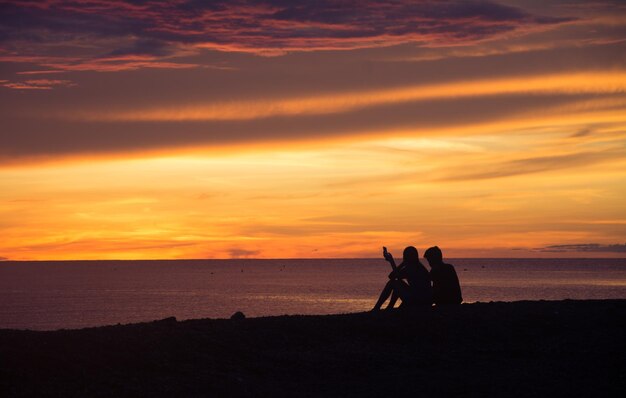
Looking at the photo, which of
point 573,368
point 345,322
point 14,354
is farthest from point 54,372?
point 573,368

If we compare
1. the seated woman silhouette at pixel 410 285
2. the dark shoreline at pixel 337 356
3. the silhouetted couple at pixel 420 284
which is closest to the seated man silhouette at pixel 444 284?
the silhouetted couple at pixel 420 284

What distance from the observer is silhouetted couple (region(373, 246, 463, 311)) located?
19.2 metres

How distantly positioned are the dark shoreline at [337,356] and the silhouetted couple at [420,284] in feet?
2.30

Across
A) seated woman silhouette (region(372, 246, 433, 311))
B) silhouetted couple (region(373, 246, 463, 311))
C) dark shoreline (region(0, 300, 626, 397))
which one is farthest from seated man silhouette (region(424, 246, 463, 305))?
dark shoreline (region(0, 300, 626, 397))

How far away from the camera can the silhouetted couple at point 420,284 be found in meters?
19.2

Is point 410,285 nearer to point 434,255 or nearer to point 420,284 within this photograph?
point 420,284

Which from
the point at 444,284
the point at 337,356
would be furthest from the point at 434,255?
the point at 337,356

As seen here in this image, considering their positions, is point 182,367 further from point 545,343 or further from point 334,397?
point 545,343

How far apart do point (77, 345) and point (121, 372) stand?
1.43 metres

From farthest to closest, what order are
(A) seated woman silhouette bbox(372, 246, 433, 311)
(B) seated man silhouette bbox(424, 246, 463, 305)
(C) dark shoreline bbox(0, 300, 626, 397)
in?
(B) seated man silhouette bbox(424, 246, 463, 305) < (A) seated woman silhouette bbox(372, 246, 433, 311) < (C) dark shoreline bbox(0, 300, 626, 397)

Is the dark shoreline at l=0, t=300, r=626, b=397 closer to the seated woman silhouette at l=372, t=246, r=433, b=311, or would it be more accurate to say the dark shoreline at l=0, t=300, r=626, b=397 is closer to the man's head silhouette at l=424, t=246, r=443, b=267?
the seated woman silhouette at l=372, t=246, r=433, b=311

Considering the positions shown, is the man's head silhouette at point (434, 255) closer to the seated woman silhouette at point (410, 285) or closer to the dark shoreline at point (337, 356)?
the seated woman silhouette at point (410, 285)

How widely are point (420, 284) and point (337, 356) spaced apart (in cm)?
436

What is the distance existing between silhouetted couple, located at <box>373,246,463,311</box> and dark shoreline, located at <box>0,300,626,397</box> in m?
0.70
